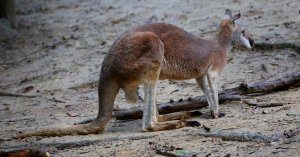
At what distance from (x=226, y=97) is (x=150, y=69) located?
1210 mm

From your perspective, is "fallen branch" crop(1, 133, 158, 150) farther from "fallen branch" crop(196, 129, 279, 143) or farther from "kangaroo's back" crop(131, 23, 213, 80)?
"kangaroo's back" crop(131, 23, 213, 80)

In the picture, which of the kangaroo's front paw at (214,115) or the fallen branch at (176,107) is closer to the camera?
the kangaroo's front paw at (214,115)

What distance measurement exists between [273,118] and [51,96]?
3.74 m

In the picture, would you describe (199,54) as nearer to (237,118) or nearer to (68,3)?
(237,118)

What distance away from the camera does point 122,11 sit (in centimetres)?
1159

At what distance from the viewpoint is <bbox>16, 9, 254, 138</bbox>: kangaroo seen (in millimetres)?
5309

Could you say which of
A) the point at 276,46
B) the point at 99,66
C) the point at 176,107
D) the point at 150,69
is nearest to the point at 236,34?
the point at 176,107

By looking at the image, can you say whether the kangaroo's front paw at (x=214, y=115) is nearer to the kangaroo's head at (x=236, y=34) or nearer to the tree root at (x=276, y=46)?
the kangaroo's head at (x=236, y=34)

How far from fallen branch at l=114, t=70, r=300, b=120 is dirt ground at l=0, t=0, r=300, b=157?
0.25 feet

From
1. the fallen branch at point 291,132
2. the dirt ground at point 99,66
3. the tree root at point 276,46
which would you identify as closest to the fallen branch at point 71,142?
the dirt ground at point 99,66

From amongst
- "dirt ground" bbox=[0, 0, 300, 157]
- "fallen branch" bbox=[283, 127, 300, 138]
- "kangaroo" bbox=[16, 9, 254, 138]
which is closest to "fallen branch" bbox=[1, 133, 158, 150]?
"dirt ground" bbox=[0, 0, 300, 157]

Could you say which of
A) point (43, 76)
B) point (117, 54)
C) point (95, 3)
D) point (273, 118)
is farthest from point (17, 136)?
point (95, 3)

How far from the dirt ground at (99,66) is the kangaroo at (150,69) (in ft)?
0.51

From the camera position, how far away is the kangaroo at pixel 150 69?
531 centimetres
